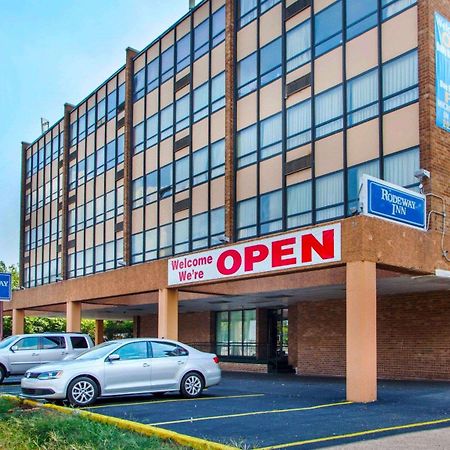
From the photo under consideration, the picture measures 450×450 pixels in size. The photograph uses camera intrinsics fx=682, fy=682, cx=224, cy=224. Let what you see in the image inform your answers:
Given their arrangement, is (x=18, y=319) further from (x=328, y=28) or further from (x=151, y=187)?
(x=328, y=28)

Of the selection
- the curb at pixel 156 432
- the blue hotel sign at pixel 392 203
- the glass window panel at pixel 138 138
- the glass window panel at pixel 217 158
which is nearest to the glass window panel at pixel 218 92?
the glass window panel at pixel 217 158

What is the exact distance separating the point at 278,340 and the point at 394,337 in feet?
24.7

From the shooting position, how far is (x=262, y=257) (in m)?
17.9

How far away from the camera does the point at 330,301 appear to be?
24328mm

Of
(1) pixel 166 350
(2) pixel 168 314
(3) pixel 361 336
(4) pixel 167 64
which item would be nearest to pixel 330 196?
(2) pixel 168 314

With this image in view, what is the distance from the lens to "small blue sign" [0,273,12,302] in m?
26.7

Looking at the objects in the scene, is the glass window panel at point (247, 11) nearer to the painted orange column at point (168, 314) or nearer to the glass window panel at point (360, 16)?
the glass window panel at point (360, 16)

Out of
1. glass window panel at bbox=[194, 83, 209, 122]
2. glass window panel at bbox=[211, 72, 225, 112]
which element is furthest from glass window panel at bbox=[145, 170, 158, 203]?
glass window panel at bbox=[211, 72, 225, 112]

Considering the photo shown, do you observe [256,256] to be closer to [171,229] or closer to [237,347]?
[171,229]

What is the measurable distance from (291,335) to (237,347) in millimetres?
3394

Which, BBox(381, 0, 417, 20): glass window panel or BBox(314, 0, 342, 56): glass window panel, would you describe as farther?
BBox(314, 0, 342, 56): glass window panel

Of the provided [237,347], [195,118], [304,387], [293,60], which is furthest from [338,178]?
[237,347]

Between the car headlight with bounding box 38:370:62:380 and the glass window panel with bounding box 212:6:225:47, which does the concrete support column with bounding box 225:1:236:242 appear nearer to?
the glass window panel with bounding box 212:6:225:47

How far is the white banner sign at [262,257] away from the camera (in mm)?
15867
